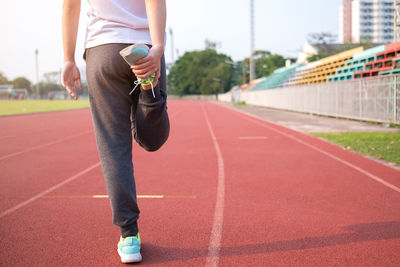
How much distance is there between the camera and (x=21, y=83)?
131 m

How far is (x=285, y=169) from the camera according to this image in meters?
5.78

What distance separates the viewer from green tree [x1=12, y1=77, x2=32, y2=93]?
130m

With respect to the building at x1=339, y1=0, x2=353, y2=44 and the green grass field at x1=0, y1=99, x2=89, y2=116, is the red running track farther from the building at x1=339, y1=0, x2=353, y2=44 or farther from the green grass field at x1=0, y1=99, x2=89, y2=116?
the building at x1=339, y1=0, x2=353, y2=44

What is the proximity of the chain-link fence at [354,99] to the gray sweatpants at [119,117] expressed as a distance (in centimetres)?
1105

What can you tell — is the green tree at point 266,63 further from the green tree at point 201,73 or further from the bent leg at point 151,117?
the bent leg at point 151,117

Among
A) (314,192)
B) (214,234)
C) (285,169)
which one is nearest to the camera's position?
(214,234)

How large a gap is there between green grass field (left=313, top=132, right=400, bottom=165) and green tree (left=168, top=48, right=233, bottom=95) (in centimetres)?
8258

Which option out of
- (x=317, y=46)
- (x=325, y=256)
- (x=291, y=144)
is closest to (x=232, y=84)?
(x=317, y=46)

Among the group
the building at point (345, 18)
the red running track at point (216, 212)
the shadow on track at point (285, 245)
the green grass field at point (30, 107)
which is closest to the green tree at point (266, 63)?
the green grass field at point (30, 107)

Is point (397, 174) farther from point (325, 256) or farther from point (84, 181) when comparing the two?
point (84, 181)

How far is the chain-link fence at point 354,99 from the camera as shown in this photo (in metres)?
11.7

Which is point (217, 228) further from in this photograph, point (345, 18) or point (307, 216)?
point (345, 18)

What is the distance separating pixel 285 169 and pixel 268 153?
1.67 m

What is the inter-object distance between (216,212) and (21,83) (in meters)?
144
